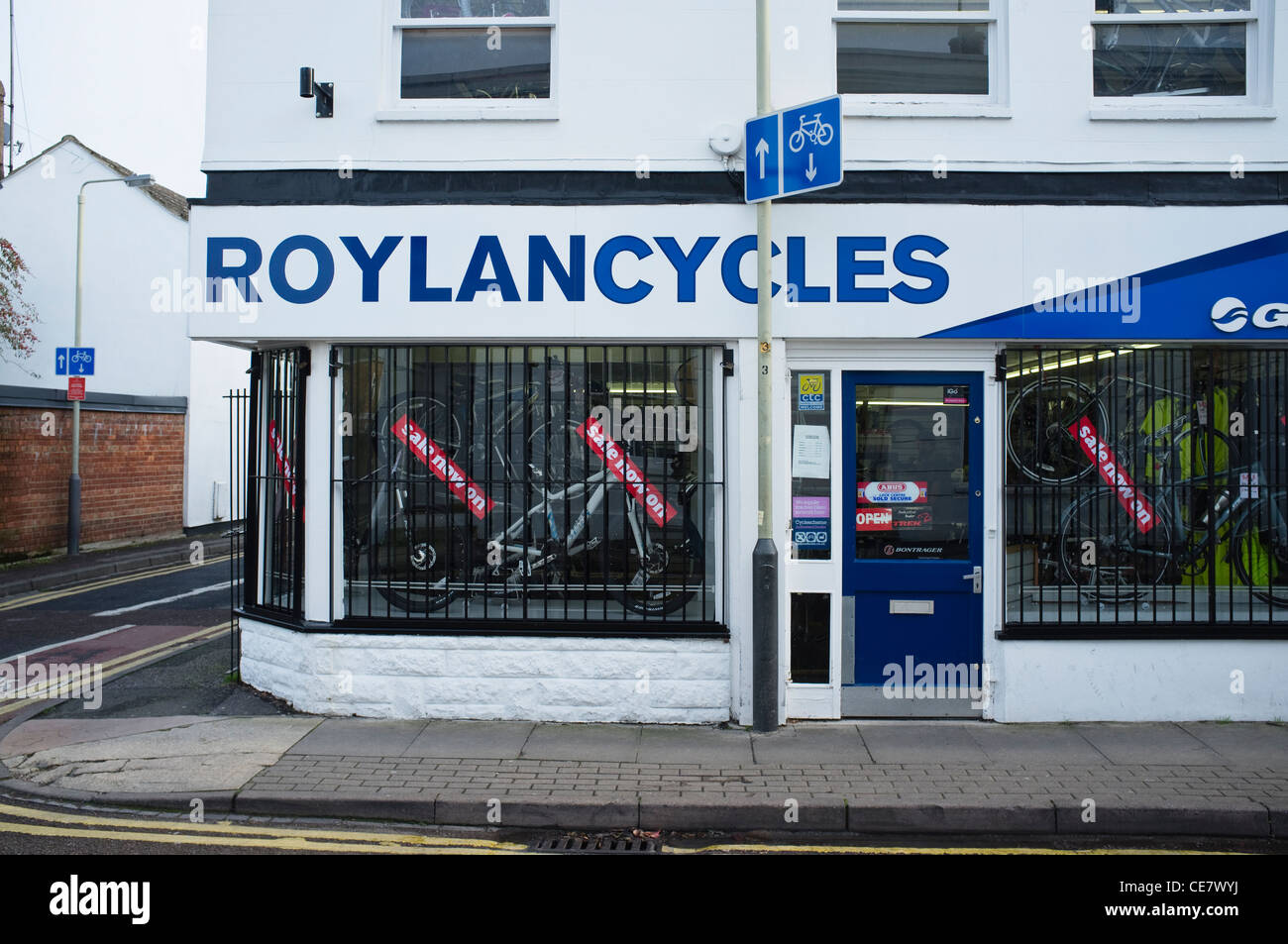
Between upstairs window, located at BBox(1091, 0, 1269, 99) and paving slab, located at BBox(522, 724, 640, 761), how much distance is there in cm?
581

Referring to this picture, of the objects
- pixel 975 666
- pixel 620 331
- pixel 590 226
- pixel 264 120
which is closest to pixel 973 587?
pixel 975 666

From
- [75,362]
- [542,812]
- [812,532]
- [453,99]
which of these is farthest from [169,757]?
[75,362]

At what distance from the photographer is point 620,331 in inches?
280

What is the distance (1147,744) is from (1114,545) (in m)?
1.47

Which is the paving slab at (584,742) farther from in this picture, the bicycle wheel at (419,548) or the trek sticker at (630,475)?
the trek sticker at (630,475)

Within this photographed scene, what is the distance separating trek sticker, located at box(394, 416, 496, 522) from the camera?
7.45 metres

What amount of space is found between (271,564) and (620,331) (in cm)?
337

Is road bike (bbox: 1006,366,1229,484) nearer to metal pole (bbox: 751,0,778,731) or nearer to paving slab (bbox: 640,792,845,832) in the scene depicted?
metal pole (bbox: 751,0,778,731)

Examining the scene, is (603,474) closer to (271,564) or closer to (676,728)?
(676,728)

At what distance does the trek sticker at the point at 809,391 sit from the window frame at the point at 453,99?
8.54ft

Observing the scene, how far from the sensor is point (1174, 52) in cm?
754

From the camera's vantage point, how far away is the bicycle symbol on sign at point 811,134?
6547 millimetres

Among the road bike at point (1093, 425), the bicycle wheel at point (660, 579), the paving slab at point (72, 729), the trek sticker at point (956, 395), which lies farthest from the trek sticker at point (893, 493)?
the paving slab at point (72, 729)
